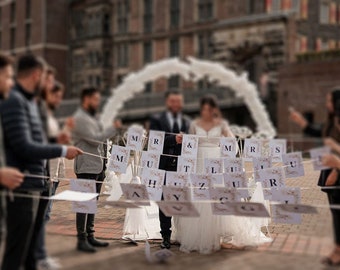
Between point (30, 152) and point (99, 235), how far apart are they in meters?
2.91

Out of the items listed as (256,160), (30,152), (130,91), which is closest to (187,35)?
(130,91)

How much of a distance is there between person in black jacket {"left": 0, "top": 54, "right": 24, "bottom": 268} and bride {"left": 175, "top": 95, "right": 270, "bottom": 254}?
2.84m

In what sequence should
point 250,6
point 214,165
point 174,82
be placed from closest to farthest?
point 214,165 < point 250,6 < point 174,82

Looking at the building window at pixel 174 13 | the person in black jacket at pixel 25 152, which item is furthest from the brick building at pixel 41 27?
the person in black jacket at pixel 25 152

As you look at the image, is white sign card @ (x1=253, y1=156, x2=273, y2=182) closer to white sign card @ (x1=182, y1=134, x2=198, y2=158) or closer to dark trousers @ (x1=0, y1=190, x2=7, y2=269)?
white sign card @ (x1=182, y1=134, x2=198, y2=158)

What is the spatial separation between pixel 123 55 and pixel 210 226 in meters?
35.5

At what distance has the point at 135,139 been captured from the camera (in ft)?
20.9

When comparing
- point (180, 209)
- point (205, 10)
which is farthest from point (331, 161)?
point (205, 10)

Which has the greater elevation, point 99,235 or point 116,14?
point 116,14

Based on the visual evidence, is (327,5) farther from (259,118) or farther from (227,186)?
(227,186)

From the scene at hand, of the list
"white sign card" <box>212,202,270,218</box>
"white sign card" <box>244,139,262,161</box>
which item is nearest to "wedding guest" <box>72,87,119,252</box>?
"white sign card" <box>212,202,270,218</box>

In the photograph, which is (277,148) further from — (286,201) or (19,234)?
(19,234)

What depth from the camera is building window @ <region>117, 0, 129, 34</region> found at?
4101cm

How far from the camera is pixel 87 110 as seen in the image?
17.2 ft
